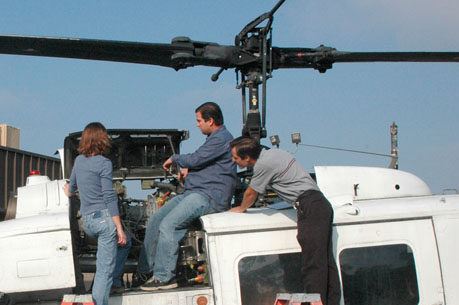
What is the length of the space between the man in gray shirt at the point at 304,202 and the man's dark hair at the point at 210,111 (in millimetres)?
564

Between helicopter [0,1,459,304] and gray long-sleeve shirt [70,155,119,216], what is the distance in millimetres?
1027

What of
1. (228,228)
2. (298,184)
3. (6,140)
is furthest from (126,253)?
(6,140)

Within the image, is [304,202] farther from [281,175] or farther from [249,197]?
[249,197]

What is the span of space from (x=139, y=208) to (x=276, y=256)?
5.52 feet

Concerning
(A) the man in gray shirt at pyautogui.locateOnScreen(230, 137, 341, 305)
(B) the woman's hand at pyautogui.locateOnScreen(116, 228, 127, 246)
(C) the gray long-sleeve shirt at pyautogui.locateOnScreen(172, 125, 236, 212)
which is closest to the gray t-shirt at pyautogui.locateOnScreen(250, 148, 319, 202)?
(A) the man in gray shirt at pyautogui.locateOnScreen(230, 137, 341, 305)

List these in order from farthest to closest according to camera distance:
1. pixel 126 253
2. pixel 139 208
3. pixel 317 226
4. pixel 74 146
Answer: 1. pixel 74 146
2. pixel 139 208
3. pixel 126 253
4. pixel 317 226

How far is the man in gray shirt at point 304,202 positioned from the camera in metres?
5.16

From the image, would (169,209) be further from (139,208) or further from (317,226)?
(317,226)

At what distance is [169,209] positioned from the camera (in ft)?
19.2

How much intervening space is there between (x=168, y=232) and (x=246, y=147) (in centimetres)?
95

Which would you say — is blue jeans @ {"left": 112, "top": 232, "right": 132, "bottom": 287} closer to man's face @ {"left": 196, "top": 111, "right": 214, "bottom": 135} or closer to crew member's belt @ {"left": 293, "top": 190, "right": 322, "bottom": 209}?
man's face @ {"left": 196, "top": 111, "right": 214, "bottom": 135}

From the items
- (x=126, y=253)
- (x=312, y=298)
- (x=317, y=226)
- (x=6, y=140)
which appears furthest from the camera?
(x=6, y=140)

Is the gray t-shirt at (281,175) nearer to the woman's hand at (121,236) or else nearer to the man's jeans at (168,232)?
the man's jeans at (168,232)

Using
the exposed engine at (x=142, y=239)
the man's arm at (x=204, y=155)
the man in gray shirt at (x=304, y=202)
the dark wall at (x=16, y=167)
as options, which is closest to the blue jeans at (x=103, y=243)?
the exposed engine at (x=142, y=239)
